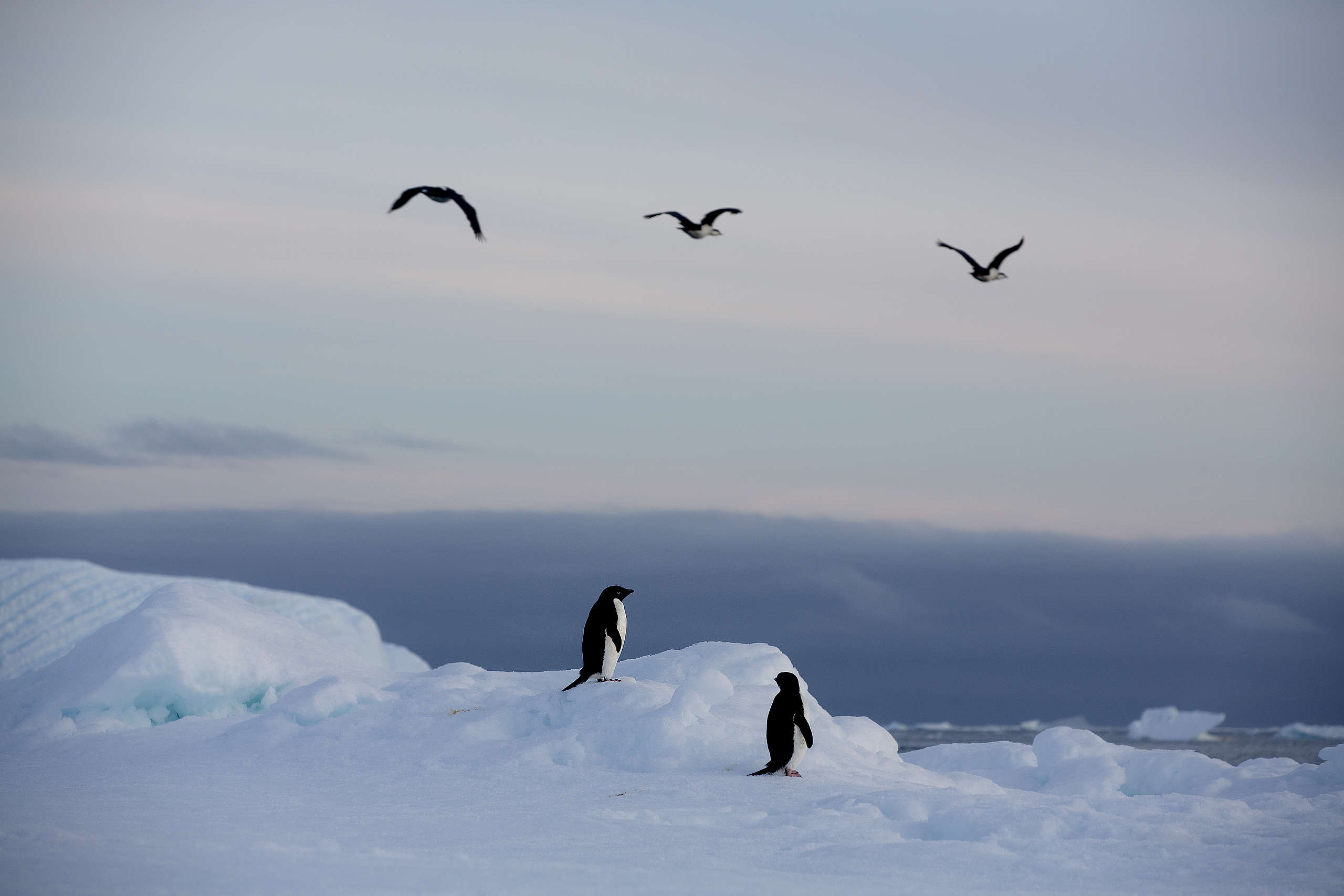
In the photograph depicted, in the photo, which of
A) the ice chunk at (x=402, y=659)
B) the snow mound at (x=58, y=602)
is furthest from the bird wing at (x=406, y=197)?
the ice chunk at (x=402, y=659)

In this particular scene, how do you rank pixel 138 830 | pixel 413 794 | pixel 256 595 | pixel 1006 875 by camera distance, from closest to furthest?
1. pixel 1006 875
2. pixel 138 830
3. pixel 413 794
4. pixel 256 595

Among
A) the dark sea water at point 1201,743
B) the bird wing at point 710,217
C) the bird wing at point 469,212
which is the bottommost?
the dark sea water at point 1201,743

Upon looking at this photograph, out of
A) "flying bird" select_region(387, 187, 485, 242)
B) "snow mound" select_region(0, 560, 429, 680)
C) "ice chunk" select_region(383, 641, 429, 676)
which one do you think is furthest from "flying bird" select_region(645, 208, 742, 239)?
"ice chunk" select_region(383, 641, 429, 676)

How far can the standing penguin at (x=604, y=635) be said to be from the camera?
1305 centimetres

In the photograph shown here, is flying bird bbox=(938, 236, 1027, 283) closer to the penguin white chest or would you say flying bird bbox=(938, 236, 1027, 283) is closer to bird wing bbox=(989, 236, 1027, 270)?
bird wing bbox=(989, 236, 1027, 270)

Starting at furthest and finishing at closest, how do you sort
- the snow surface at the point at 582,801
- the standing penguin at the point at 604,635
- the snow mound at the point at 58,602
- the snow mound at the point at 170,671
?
the snow mound at the point at 58,602 → the snow mound at the point at 170,671 → the standing penguin at the point at 604,635 → the snow surface at the point at 582,801

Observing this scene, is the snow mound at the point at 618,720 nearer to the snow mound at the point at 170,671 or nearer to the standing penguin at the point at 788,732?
the standing penguin at the point at 788,732

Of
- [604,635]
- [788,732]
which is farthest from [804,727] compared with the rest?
[604,635]

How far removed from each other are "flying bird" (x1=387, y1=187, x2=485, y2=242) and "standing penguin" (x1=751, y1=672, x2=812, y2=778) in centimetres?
485

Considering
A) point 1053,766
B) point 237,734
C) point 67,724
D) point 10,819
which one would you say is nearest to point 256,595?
point 67,724

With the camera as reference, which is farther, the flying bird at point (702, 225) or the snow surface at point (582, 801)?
the flying bird at point (702, 225)

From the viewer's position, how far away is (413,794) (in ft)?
34.0

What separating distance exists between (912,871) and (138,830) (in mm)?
5419

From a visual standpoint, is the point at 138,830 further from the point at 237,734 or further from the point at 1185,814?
the point at 1185,814
